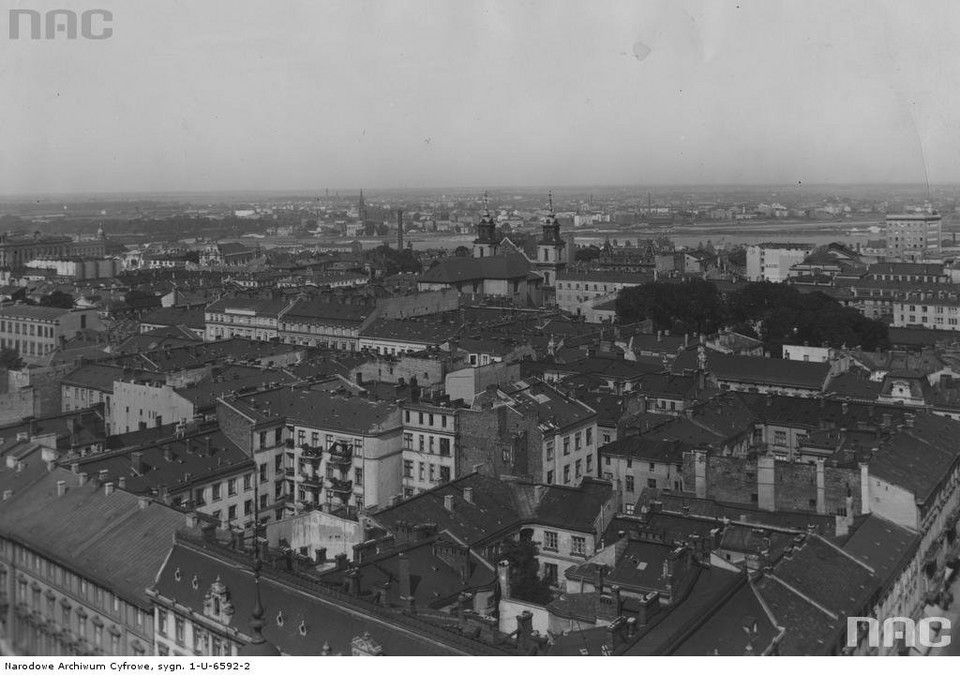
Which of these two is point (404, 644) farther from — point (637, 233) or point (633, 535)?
point (637, 233)

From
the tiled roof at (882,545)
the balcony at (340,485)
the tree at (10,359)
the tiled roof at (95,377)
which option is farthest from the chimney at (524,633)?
the tree at (10,359)

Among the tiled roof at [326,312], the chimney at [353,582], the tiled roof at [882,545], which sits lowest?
the tiled roof at [882,545]

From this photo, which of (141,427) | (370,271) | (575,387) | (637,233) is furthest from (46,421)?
(637,233)

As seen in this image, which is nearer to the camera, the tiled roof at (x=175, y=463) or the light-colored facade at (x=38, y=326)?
the tiled roof at (x=175, y=463)

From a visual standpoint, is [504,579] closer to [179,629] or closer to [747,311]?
[179,629]

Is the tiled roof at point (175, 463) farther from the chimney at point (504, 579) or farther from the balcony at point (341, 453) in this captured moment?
the chimney at point (504, 579)

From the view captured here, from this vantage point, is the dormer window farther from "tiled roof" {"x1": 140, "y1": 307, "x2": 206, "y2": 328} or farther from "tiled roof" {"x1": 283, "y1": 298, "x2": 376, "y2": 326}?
"tiled roof" {"x1": 140, "y1": 307, "x2": 206, "y2": 328}
